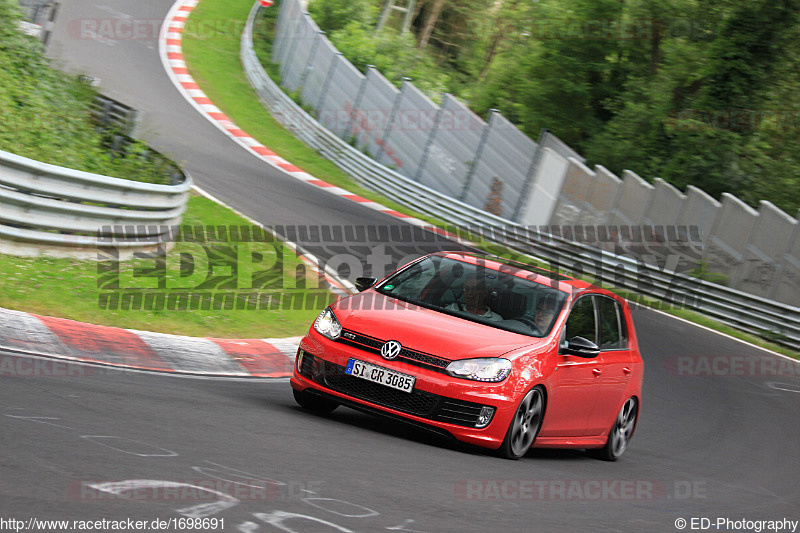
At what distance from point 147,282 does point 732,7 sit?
60.3 ft

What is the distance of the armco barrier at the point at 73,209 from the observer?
10828 mm

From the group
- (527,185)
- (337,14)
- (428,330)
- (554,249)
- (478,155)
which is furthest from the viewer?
(337,14)

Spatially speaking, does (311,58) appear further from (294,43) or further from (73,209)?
(73,209)

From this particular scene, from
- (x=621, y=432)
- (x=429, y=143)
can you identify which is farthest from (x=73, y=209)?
(x=429, y=143)

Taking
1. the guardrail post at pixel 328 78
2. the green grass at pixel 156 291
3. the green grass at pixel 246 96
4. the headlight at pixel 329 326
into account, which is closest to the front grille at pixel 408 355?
the headlight at pixel 329 326

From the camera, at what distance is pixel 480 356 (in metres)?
7.53

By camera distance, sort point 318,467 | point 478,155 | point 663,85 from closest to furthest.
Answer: point 318,467 → point 478,155 → point 663,85

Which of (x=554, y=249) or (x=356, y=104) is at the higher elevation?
(x=356, y=104)

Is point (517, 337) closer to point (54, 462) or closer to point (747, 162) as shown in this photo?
point (54, 462)

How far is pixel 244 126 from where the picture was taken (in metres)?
28.3

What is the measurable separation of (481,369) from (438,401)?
1.29ft

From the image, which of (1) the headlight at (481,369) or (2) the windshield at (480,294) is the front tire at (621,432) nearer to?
(2) the windshield at (480,294)

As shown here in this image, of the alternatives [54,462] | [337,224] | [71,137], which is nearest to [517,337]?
[54,462]

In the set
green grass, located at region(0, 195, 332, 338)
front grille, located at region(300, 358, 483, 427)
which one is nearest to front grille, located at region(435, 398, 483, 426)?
front grille, located at region(300, 358, 483, 427)
